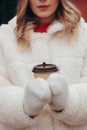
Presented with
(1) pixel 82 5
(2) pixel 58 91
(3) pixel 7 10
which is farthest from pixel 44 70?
(1) pixel 82 5

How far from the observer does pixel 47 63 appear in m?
2.65

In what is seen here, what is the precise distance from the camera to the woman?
8.16ft

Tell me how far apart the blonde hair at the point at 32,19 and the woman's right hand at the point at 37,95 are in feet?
1.37

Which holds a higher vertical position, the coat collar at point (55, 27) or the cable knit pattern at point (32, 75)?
the coat collar at point (55, 27)

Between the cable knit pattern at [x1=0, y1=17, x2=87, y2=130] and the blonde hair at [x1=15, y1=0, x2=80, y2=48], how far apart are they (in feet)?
0.10

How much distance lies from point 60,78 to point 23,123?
0.31 m

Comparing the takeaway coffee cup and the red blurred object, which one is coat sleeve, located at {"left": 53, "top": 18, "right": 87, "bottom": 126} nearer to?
the takeaway coffee cup

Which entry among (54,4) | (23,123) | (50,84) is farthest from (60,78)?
(54,4)

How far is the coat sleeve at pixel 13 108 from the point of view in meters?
2.47

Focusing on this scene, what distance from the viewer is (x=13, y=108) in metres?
2.49

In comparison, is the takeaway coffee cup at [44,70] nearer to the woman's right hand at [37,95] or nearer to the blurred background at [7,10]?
the woman's right hand at [37,95]

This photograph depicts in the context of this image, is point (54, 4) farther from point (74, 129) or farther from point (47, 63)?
point (74, 129)

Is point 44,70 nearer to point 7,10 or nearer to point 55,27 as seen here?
point 55,27

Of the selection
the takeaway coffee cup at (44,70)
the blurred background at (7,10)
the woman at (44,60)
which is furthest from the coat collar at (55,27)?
the blurred background at (7,10)
